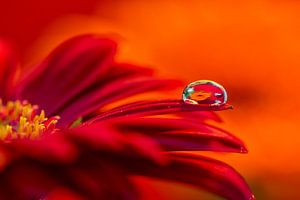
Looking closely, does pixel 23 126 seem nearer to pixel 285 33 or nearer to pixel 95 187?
pixel 95 187

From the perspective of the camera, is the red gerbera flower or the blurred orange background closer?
the red gerbera flower

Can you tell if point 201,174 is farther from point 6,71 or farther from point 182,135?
point 6,71

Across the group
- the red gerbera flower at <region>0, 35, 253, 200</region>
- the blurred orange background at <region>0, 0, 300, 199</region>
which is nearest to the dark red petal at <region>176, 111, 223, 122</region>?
the red gerbera flower at <region>0, 35, 253, 200</region>

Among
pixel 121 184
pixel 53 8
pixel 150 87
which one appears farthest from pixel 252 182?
pixel 53 8

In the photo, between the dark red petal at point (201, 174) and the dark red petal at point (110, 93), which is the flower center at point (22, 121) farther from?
the dark red petal at point (201, 174)

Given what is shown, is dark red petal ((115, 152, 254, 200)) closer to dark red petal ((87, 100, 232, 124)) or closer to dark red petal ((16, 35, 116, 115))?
dark red petal ((87, 100, 232, 124))

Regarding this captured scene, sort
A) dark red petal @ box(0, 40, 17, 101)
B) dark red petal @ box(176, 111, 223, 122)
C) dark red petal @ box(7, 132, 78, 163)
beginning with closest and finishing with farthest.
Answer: dark red petal @ box(7, 132, 78, 163)
dark red petal @ box(176, 111, 223, 122)
dark red petal @ box(0, 40, 17, 101)
